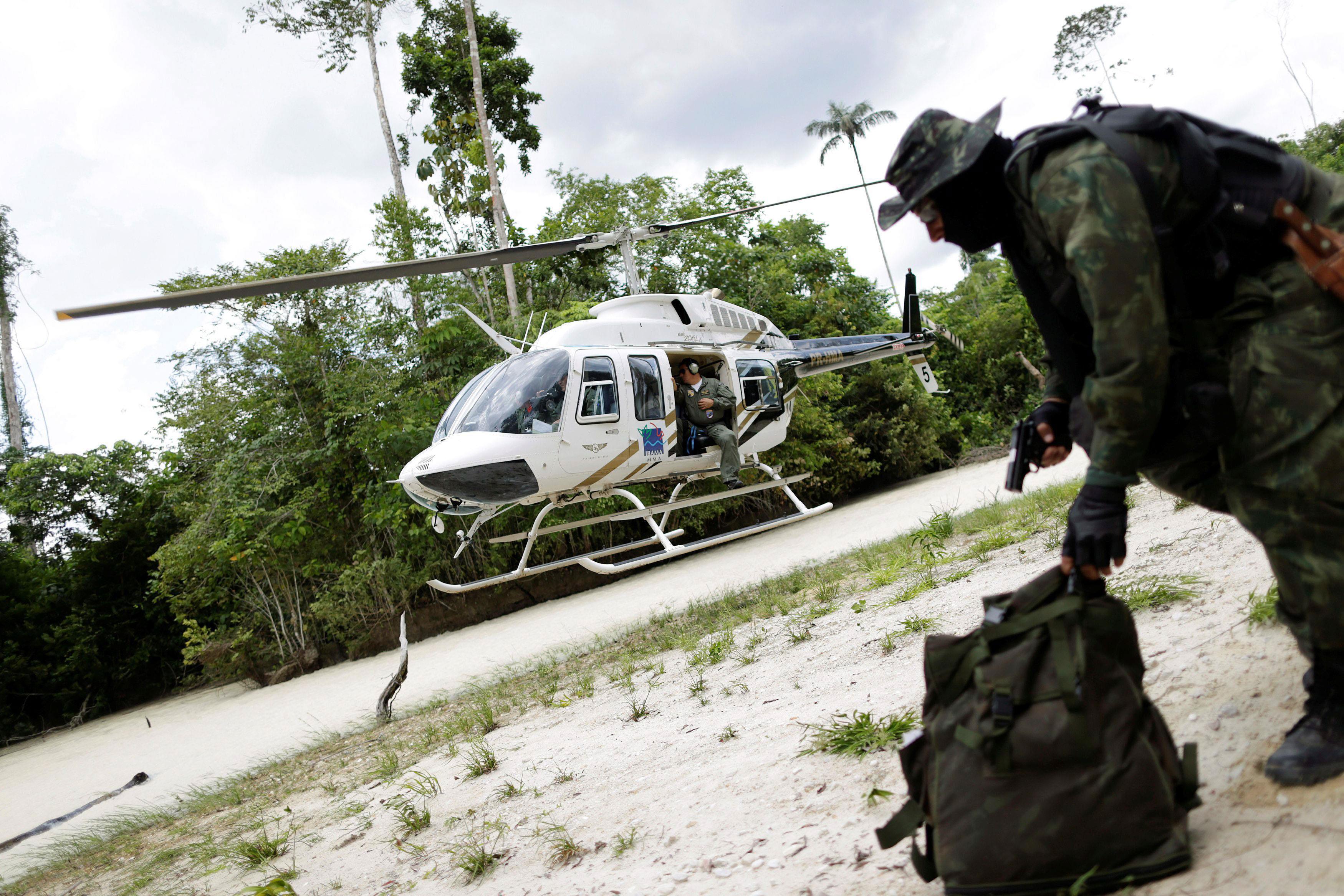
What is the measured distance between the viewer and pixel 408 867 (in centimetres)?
303

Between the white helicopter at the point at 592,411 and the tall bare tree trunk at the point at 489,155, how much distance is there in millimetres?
8760

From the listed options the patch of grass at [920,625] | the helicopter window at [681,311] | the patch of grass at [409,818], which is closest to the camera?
the patch of grass at [409,818]

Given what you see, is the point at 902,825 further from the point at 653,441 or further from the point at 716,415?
the point at 716,415

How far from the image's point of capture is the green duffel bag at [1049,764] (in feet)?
5.35

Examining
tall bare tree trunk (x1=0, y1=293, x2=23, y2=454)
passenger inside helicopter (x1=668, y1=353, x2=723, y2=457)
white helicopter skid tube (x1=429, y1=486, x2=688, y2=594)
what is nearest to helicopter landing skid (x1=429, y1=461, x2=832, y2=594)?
white helicopter skid tube (x1=429, y1=486, x2=688, y2=594)

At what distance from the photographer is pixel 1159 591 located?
122 inches

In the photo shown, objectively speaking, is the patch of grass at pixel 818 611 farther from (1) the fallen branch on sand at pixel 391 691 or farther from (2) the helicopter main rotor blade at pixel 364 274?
(1) the fallen branch on sand at pixel 391 691

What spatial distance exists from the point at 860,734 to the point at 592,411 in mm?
5733

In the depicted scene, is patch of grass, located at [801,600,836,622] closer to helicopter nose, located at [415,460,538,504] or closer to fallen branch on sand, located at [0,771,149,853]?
helicopter nose, located at [415,460,538,504]

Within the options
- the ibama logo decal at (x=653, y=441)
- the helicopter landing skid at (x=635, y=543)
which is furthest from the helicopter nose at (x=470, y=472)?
the ibama logo decal at (x=653, y=441)

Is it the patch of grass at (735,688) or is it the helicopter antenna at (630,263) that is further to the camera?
the helicopter antenna at (630,263)

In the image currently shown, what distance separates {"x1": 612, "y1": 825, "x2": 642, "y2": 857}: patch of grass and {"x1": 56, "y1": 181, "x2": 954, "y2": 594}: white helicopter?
4712 millimetres

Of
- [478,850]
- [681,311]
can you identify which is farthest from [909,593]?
[681,311]

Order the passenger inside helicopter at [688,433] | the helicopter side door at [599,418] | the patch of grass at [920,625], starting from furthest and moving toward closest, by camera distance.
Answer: the passenger inside helicopter at [688,433] < the helicopter side door at [599,418] < the patch of grass at [920,625]
